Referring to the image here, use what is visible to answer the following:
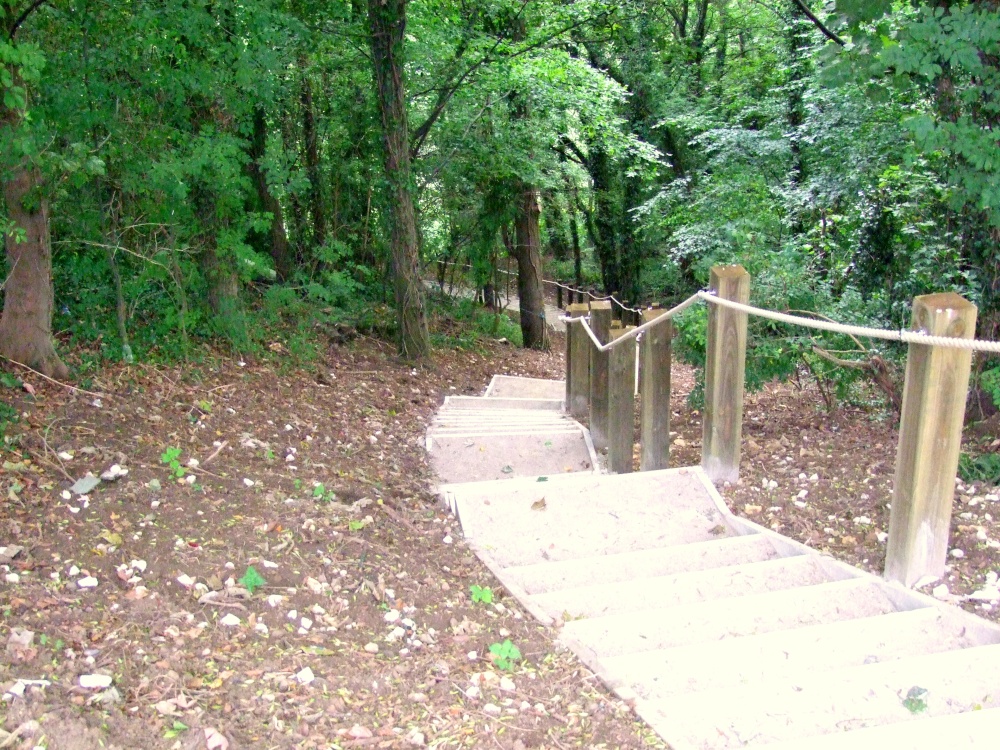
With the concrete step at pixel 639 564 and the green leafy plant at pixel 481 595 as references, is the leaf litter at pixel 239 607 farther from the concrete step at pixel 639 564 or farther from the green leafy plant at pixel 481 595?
the concrete step at pixel 639 564

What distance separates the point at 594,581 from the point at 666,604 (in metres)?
0.43

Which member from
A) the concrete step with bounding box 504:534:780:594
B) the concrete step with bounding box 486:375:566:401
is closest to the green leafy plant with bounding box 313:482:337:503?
the concrete step with bounding box 504:534:780:594

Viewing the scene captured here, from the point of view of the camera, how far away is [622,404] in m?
5.68

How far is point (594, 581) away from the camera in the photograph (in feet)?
12.0

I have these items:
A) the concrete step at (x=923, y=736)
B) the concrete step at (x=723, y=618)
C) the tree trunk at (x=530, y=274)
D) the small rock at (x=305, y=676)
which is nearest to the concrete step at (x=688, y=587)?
the concrete step at (x=723, y=618)

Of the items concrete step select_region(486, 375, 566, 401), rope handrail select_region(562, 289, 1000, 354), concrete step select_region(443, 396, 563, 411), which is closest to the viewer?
rope handrail select_region(562, 289, 1000, 354)

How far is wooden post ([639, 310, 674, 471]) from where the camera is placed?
16.2ft

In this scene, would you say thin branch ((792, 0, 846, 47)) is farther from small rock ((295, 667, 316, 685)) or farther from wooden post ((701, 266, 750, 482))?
small rock ((295, 667, 316, 685))

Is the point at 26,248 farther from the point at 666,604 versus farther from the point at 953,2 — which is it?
the point at 953,2

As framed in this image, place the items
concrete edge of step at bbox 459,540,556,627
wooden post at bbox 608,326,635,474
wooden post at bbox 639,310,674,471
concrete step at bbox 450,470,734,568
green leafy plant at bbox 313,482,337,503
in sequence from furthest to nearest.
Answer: wooden post at bbox 608,326,635,474 < wooden post at bbox 639,310,674,471 < green leafy plant at bbox 313,482,337,503 < concrete step at bbox 450,470,734,568 < concrete edge of step at bbox 459,540,556,627

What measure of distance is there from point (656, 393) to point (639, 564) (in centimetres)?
146

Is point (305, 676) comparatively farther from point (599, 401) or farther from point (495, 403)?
point (495, 403)

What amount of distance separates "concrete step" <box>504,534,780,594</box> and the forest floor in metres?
0.22

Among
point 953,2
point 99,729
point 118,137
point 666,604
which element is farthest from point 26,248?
point 953,2
